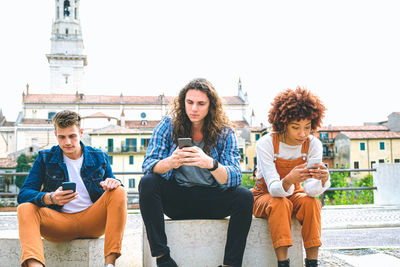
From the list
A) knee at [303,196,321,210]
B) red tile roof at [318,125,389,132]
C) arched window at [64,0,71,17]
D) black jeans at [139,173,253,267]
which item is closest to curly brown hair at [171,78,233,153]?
black jeans at [139,173,253,267]

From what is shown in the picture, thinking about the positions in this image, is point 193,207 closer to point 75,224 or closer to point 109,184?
point 109,184

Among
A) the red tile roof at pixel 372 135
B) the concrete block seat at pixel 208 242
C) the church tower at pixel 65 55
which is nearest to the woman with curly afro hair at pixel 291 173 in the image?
the concrete block seat at pixel 208 242

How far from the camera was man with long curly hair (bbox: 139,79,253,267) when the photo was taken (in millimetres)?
2293

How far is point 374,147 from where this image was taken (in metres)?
44.3

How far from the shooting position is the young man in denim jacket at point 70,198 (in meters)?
2.31

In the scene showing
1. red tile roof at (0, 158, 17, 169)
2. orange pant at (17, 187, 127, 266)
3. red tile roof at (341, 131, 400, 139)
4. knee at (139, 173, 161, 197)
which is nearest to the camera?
orange pant at (17, 187, 127, 266)

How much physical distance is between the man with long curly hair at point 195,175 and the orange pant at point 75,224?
0.19 metres

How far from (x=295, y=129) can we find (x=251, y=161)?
49.3m

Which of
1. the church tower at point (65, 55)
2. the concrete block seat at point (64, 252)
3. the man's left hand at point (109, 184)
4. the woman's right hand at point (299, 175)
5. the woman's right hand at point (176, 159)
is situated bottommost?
the concrete block seat at point (64, 252)

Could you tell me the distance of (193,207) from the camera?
100 inches

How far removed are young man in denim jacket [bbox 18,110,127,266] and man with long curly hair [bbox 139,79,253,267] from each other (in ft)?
0.77

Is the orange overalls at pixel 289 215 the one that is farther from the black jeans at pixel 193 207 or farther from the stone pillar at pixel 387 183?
the stone pillar at pixel 387 183

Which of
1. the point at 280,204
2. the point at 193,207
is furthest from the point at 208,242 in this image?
the point at 280,204

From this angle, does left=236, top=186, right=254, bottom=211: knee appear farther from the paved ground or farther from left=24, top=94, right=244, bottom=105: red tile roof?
left=24, top=94, right=244, bottom=105: red tile roof
